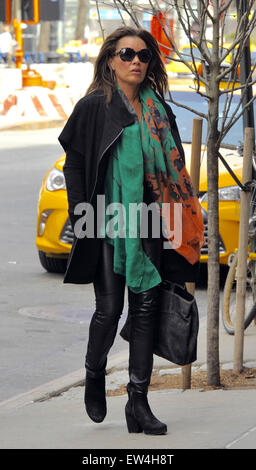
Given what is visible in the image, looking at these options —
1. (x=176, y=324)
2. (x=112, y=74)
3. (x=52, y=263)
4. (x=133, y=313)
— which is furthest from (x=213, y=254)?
(x=52, y=263)

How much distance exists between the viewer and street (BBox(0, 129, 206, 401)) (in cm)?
725

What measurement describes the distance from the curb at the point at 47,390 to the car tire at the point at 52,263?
3.61 meters

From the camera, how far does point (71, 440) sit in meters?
4.93

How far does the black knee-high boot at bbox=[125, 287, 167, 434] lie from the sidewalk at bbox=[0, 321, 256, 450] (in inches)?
3.7

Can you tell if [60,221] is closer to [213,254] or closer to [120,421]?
[213,254]

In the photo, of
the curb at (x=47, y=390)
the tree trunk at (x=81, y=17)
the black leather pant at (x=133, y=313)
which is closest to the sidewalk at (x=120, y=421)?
the curb at (x=47, y=390)

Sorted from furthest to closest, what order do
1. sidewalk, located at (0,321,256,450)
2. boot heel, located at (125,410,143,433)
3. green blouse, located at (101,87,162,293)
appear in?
boot heel, located at (125,410,143,433) < green blouse, located at (101,87,162,293) < sidewalk, located at (0,321,256,450)

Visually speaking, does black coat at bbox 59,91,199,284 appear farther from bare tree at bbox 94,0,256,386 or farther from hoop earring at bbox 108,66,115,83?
bare tree at bbox 94,0,256,386

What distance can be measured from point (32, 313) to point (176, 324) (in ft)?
13.1

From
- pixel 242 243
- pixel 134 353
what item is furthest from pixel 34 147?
pixel 134 353

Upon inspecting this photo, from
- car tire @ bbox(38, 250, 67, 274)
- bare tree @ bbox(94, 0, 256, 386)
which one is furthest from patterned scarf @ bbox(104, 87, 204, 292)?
car tire @ bbox(38, 250, 67, 274)

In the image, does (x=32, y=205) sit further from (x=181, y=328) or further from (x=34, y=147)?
(x=181, y=328)

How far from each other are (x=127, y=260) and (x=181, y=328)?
17.1 inches
